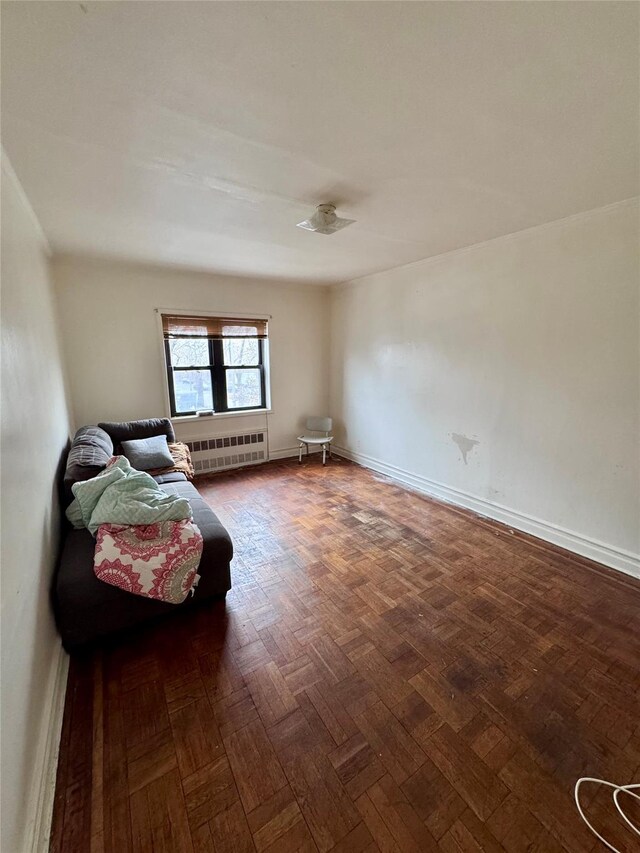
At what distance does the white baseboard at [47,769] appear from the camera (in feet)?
3.46

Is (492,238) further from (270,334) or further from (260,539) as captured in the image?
(260,539)

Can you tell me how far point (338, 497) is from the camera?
12.0 feet

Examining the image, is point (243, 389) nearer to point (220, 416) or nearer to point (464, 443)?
point (220, 416)

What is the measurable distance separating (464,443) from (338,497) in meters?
1.38

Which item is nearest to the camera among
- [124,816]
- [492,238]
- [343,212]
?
[124,816]

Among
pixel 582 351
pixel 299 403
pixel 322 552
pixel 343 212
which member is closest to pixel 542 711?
pixel 322 552

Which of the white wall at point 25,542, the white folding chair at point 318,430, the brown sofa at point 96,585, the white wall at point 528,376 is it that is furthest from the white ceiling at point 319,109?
the white folding chair at point 318,430

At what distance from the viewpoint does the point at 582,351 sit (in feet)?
8.00

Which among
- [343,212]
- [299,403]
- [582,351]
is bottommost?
[299,403]

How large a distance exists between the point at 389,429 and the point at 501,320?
69.0 inches

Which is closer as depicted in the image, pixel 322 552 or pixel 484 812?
pixel 484 812

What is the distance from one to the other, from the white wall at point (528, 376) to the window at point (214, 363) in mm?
1690

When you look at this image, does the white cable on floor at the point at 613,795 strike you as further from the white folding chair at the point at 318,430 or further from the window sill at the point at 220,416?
the window sill at the point at 220,416

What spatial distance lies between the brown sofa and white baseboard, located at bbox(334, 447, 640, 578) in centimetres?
237
